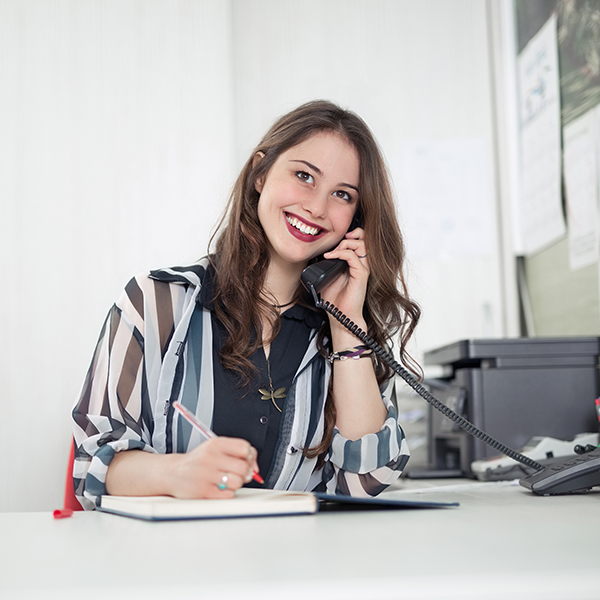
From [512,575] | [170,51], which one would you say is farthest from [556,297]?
[512,575]

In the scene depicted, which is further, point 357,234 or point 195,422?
point 357,234

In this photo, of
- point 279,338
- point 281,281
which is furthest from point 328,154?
point 279,338

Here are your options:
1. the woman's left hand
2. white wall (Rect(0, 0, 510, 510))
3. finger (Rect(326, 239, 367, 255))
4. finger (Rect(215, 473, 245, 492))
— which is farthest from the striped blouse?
white wall (Rect(0, 0, 510, 510))

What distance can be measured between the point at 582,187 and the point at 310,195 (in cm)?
115

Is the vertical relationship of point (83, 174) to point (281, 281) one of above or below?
above

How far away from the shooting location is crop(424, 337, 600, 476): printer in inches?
64.7

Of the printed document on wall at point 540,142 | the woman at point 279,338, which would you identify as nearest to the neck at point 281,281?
the woman at point 279,338

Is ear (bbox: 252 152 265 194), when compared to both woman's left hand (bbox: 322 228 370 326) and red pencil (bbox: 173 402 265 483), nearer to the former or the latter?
woman's left hand (bbox: 322 228 370 326)

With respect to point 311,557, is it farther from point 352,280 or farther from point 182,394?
point 352,280

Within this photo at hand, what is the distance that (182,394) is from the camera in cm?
118

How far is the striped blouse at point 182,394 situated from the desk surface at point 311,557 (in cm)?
40

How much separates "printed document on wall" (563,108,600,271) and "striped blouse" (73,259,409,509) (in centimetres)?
108

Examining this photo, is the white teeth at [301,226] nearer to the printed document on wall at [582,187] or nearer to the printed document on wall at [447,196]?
the printed document on wall at [582,187]

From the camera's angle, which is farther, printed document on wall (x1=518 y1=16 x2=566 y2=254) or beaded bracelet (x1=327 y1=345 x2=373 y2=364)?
printed document on wall (x1=518 y1=16 x2=566 y2=254)
